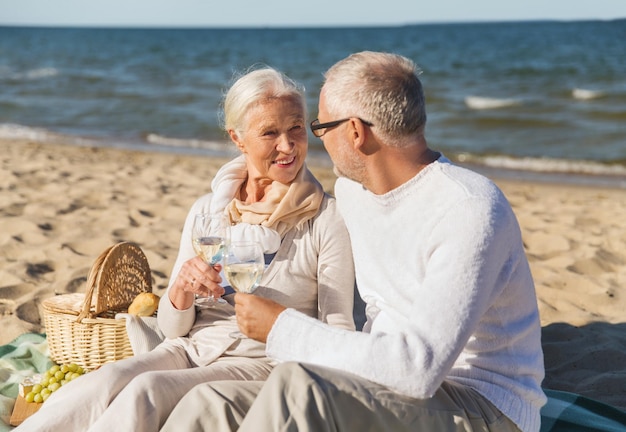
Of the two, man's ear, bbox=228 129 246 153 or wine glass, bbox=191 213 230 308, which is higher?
man's ear, bbox=228 129 246 153

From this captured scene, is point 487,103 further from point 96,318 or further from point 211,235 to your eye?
point 211,235

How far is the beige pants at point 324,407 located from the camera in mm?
2207

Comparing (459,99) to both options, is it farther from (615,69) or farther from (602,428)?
(602,428)

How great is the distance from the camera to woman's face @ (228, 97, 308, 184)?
3320 mm

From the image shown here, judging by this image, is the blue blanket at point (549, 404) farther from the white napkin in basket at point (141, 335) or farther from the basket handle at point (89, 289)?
the white napkin in basket at point (141, 335)

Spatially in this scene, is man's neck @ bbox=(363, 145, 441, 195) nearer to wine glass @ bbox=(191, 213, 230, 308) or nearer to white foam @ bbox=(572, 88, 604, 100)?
wine glass @ bbox=(191, 213, 230, 308)

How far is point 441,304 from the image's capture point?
2.27 meters

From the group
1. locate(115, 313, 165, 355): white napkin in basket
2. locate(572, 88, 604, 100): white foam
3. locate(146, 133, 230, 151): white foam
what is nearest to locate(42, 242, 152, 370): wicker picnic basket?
locate(115, 313, 165, 355): white napkin in basket

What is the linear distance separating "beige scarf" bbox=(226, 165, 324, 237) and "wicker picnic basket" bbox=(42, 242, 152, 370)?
1.00m

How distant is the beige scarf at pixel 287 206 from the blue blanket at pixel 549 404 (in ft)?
4.80

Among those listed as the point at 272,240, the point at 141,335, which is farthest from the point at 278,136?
the point at 141,335

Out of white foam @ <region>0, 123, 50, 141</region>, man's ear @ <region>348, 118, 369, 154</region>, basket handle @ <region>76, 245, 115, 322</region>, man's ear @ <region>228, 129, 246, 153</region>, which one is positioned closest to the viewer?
man's ear @ <region>348, 118, 369, 154</region>

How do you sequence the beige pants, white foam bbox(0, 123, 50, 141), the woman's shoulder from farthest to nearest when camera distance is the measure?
white foam bbox(0, 123, 50, 141)
the woman's shoulder
the beige pants

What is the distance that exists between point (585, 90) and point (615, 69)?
631cm
